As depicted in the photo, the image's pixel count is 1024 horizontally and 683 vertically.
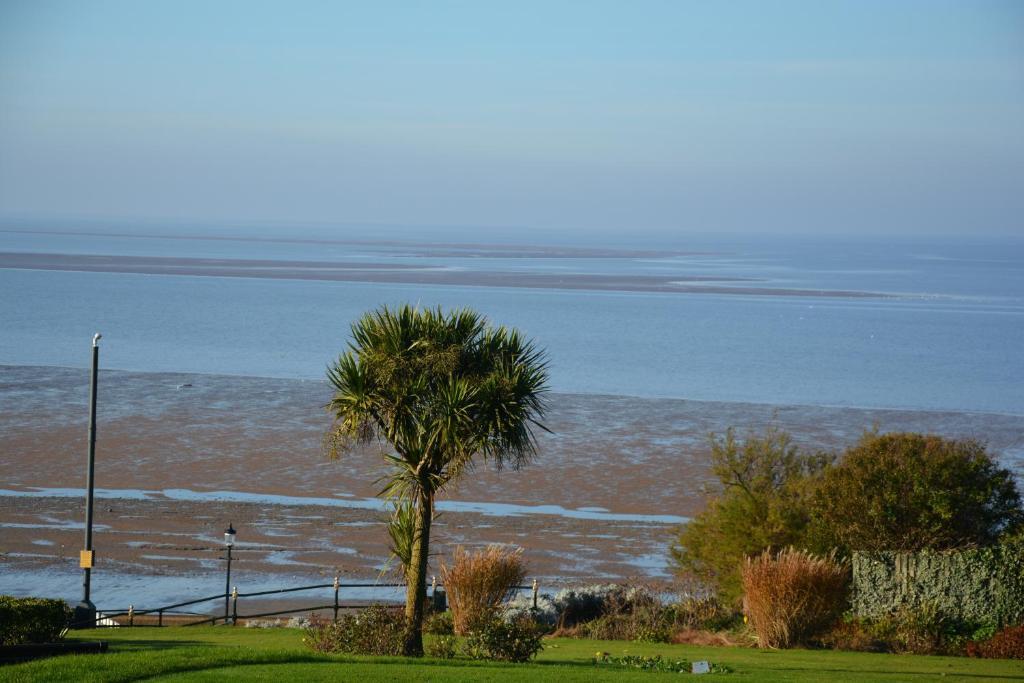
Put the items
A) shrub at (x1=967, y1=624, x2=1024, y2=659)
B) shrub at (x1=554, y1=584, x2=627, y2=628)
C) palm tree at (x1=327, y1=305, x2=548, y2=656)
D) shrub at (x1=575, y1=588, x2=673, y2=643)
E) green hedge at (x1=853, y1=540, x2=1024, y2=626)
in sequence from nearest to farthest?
1. palm tree at (x1=327, y1=305, x2=548, y2=656)
2. shrub at (x1=967, y1=624, x2=1024, y2=659)
3. green hedge at (x1=853, y1=540, x2=1024, y2=626)
4. shrub at (x1=575, y1=588, x2=673, y2=643)
5. shrub at (x1=554, y1=584, x2=627, y2=628)

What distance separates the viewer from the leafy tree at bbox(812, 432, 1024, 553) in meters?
21.6

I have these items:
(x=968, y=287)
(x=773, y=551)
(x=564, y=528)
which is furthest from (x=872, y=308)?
(x=773, y=551)

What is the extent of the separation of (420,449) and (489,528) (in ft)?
53.9

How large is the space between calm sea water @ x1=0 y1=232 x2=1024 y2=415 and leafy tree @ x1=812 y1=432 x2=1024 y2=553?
37251 mm

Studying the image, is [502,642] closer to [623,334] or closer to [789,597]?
[789,597]

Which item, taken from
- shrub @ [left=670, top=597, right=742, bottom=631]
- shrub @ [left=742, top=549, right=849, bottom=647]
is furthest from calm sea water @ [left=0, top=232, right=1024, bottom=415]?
shrub @ [left=742, top=549, right=849, bottom=647]

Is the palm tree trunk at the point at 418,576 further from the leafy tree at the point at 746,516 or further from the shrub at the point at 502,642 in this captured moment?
the leafy tree at the point at 746,516

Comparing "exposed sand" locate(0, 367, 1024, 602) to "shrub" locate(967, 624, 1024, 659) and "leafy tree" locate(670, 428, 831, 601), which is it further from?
"shrub" locate(967, 624, 1024, 659)

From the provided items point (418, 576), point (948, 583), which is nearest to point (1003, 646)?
point (948, 583)

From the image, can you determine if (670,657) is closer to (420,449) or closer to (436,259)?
(420,449)

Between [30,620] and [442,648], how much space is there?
5.65m

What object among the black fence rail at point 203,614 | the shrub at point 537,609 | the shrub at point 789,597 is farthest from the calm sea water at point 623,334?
the shrub at point 789,597

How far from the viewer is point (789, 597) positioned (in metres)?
19.9

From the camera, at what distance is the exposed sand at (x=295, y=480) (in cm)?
2991
